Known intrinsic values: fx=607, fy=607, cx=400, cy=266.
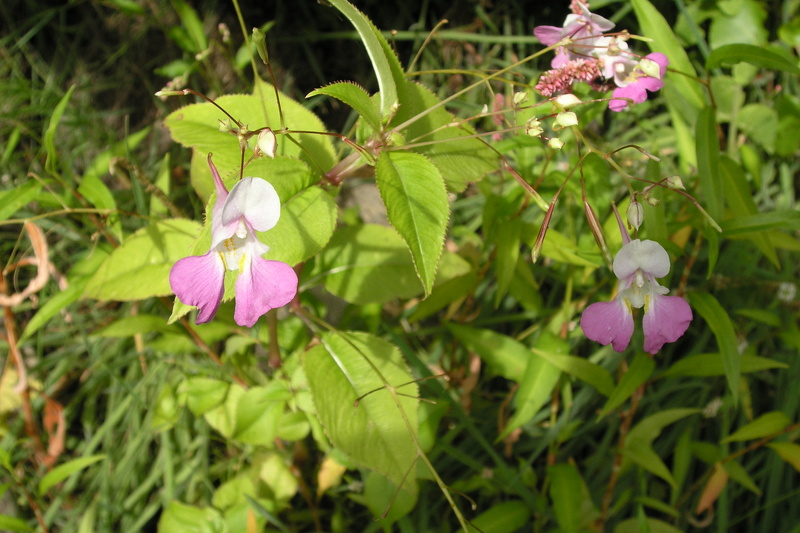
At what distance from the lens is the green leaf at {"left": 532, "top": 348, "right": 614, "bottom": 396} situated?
4.81 feet

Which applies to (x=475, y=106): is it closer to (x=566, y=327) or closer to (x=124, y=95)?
(x=566, y=327)

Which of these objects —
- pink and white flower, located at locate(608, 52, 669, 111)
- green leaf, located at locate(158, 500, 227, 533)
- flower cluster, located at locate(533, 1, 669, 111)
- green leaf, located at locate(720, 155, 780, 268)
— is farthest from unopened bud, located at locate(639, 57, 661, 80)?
green leaf, located at locate(158, 500, 227, 533)

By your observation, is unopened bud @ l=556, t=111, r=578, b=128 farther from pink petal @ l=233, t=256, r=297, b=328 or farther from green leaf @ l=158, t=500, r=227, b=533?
green leaf @ l=158, t=500, r=227, b=533

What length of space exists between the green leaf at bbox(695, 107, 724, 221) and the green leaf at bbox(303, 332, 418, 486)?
0.74 meters

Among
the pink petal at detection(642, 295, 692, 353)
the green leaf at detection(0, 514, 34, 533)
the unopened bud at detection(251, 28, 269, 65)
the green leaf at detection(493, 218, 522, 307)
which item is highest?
the unopened bud at detection(251, 28, 269, 65)

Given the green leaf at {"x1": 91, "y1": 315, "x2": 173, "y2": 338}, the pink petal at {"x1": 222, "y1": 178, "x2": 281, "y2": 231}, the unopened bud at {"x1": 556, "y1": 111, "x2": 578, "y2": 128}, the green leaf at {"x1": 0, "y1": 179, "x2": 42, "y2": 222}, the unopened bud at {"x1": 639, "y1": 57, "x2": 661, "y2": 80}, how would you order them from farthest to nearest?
the green leaf at {"x1": 91, "y1": 315, "x2": 173, "y2": 338} < the green leaf at {"x1": 0, "y1": 179, "x2": 42, "y2": 222} < the unopened bud at {"x1": 639, "y1": 57, "x2": 661, "y2": 80} < the unopened bud at {"x1": 556, "y1": 111, "x2": 578, "y2": 128} < the pink petal at {"x1": 222, "y1": 178, "x2": 281, "y2": 231}

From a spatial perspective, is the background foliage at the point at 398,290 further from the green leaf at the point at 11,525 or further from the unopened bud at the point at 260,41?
the unopened bud at the point at 260,41

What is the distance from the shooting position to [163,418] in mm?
1681

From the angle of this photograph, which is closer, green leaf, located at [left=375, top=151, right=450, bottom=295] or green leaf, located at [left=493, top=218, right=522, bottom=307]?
green leaf, located at [left=375, top=151, right=450, bottom=295]

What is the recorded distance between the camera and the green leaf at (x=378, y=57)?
39.3 inches

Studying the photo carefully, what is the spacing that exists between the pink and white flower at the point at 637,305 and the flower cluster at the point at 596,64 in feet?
1.00

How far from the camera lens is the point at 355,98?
0.98m

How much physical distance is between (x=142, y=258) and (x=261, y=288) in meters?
0.59

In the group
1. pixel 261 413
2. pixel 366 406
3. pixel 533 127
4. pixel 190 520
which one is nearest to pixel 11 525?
pixel 190 520
